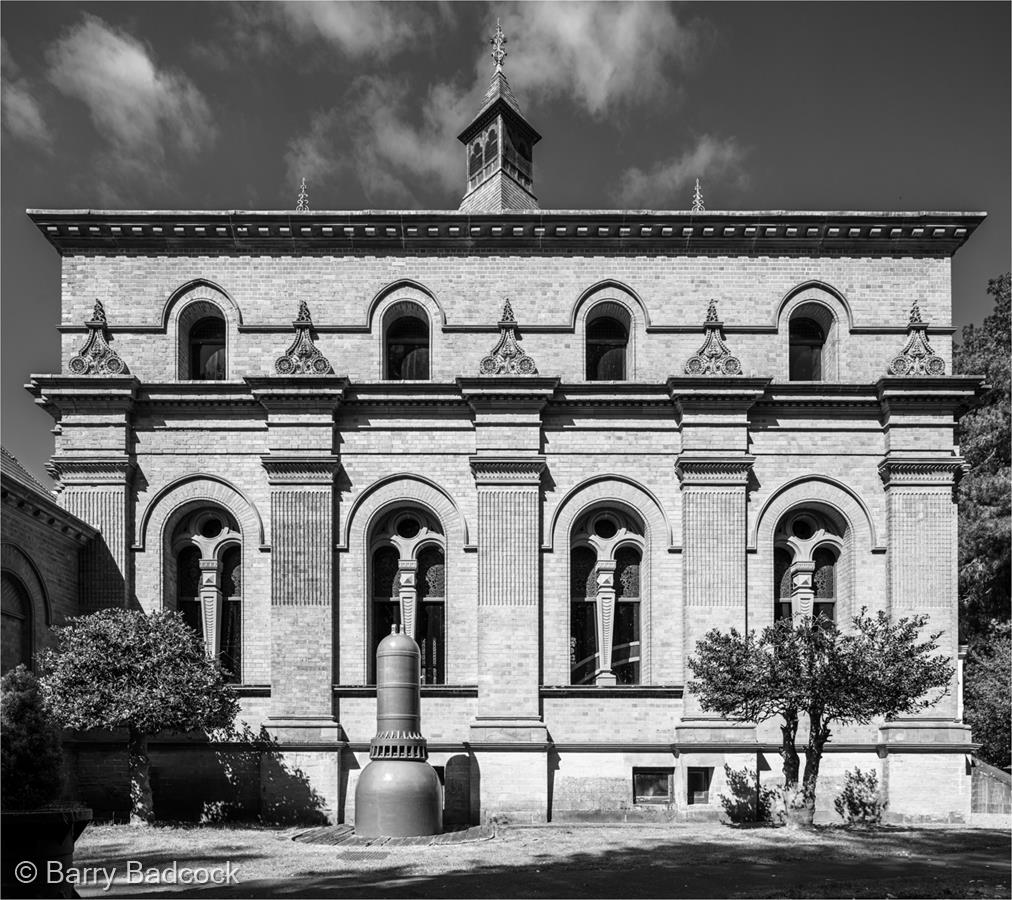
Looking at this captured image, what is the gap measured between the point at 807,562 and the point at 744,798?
19.3ft

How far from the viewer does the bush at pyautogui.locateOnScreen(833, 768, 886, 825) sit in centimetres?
2572

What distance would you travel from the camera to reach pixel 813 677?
22188mm

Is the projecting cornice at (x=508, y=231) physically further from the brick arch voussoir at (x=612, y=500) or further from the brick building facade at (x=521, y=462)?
the brick arch voussoir at (x=612, y=500)

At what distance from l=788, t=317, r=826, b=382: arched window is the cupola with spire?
1133 cm

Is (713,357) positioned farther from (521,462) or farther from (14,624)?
(14,624)

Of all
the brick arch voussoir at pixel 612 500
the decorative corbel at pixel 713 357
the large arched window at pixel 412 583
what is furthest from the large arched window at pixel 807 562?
the large arched window at pixel 412 583

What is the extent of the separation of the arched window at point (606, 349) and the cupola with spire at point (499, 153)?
8764 mm

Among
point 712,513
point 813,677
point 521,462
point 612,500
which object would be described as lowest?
point 813,677

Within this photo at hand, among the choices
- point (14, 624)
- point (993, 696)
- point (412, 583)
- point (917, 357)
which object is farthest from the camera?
point (993, 696)

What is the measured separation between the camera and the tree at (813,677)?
2223 centimetres

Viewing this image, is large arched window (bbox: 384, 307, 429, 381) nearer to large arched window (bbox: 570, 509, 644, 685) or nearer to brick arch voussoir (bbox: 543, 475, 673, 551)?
brick arch voussoir (bbox: 543, 475, 673, 551)

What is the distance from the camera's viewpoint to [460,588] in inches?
1055

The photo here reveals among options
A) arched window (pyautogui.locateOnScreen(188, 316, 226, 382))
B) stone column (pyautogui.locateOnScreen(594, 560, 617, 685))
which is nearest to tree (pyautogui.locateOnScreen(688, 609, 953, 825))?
stone column (pyautogui.locateOnScreen(594, 560, 617, 685))

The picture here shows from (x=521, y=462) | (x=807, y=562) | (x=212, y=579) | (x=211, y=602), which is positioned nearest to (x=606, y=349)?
(x=521, y=462)
